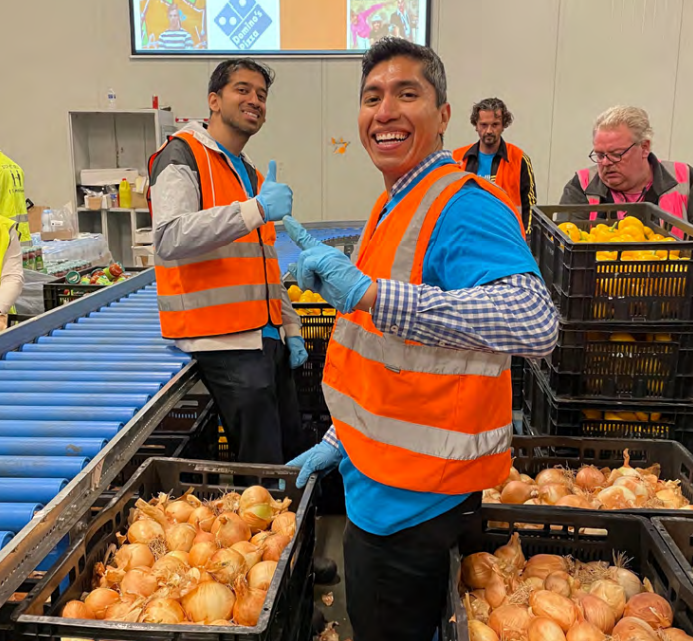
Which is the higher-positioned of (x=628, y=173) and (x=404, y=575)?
(x=628, y=173)

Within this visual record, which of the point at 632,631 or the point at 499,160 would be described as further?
the point at 499,160

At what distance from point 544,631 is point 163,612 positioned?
30.9 inches

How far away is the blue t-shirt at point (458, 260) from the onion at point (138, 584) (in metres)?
0.52

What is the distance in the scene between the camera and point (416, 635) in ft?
4.93

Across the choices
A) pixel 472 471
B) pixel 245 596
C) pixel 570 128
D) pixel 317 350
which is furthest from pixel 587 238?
pixel 570 128

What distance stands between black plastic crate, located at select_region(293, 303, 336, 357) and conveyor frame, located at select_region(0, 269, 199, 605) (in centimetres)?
69

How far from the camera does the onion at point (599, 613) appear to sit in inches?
54.4

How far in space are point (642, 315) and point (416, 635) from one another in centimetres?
129

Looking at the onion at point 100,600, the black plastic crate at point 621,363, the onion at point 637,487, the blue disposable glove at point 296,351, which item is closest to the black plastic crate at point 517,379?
the black plastic crate at point 621,363

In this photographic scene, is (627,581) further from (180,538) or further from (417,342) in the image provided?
(180,538)

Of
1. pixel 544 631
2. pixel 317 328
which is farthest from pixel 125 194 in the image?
pixel 544 631

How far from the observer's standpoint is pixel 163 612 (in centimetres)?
133

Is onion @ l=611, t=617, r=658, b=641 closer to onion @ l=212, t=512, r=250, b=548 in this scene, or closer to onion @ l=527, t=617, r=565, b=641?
onion @ l=527, t=617, r=565, b=641

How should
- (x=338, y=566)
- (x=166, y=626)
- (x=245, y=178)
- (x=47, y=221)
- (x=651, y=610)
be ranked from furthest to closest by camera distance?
(x=47, y=221)
(x=338, y=566)
(x=245, y=178)
(x=651, y=610)
(x=166, y=626)
